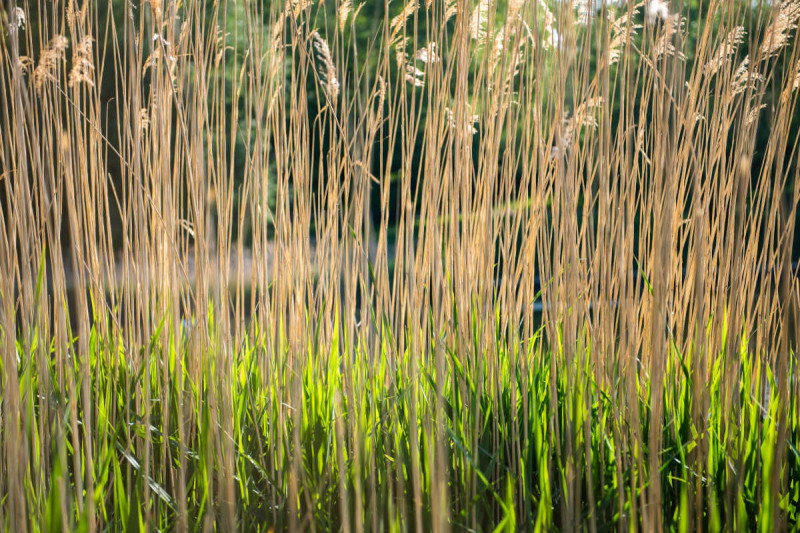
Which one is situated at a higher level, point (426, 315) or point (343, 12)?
point (343, 12)

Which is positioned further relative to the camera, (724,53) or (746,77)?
(746,77)

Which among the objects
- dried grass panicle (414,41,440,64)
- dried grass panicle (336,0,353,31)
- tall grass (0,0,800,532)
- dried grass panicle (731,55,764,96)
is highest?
dried grass panicle (336,0,353,31)

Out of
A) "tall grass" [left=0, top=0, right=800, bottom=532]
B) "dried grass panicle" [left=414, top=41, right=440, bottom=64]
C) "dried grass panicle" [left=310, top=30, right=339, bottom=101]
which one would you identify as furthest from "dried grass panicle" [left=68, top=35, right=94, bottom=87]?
"dried grass panicle" [left=414, top=41, right=440, bottom=64]

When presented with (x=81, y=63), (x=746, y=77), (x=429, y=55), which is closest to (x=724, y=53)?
(x=746, y=77)

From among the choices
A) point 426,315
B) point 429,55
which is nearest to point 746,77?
point 429,55

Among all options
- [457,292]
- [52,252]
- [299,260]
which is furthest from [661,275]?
[52,252]

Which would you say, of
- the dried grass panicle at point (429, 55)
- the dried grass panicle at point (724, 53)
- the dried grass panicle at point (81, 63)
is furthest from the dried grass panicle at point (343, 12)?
the dried grass panicle at point (724, 53)

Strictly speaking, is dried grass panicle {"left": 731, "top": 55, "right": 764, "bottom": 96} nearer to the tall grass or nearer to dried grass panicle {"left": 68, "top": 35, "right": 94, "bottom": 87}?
the tall grass

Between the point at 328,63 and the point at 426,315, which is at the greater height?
the point at 328,63

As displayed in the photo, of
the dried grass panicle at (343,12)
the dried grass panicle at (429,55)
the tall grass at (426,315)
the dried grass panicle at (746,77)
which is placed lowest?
the tall grass at (426,315)

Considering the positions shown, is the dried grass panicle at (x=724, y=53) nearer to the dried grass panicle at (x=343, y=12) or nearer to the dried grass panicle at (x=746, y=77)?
the dried grass panicle at (x=746, y=77)

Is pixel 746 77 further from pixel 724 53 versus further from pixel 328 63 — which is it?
pixel 328 63

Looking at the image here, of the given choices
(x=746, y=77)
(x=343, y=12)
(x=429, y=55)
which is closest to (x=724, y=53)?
(x=746, y=77)

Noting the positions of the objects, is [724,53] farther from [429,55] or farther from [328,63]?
[328,63]
